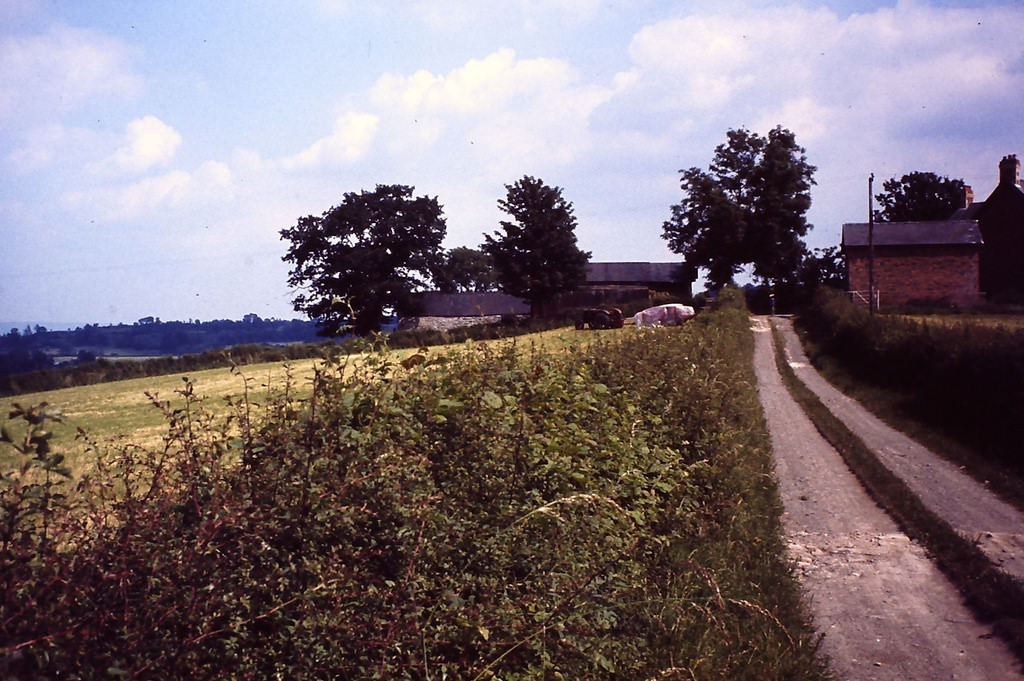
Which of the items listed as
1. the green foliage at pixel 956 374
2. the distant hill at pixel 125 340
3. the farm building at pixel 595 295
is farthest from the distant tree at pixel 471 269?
the distant hill at pixel 125 340

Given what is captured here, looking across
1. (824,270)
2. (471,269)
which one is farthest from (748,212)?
(471,269)

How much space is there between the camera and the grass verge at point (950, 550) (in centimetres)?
704

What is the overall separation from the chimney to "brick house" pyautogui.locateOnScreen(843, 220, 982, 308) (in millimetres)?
4407

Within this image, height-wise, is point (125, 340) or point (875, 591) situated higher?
point (125, 340)

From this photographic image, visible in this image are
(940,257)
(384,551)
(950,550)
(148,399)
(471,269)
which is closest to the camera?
(384,551)

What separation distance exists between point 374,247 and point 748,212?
34.8 metres

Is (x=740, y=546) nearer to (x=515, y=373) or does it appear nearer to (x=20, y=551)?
(x=515, y=373)

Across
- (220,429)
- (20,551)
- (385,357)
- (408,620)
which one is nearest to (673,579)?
(385,357)

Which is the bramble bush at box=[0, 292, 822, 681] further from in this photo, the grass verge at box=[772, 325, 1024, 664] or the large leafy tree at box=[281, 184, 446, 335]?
the large leafy tree at box=[281, 184, 446, 335]

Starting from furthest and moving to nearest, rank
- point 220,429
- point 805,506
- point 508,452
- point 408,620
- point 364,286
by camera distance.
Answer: point 364,286
point 805,506
point 508,452
point 220,429
point 408,620

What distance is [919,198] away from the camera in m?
96.0

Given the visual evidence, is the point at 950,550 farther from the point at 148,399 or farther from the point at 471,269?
the point at 471,269

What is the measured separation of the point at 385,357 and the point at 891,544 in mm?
7344

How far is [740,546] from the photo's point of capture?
713 cm
